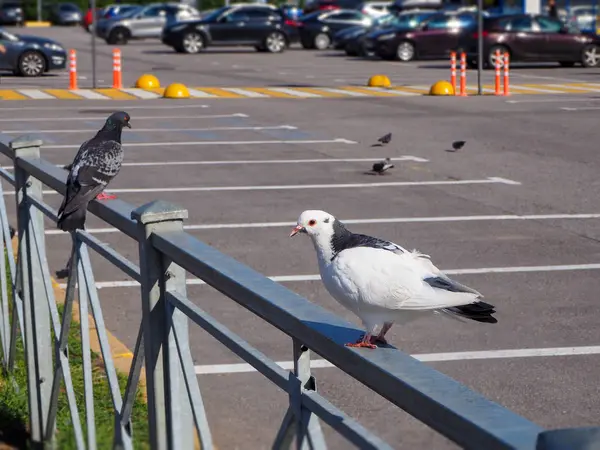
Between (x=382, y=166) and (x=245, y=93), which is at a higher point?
(x=245, y=93)

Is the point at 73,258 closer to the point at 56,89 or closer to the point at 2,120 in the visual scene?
the point at 2,120

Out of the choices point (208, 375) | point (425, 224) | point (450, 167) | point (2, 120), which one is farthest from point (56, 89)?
point (208, 375)

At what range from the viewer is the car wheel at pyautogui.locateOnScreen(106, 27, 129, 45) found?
59.2m

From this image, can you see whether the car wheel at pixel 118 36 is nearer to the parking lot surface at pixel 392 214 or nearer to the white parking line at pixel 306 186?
the parking lot surface at pixel 392 214

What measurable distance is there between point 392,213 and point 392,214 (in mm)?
64

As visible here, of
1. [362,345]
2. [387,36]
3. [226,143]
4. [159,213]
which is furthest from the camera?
[387,36]

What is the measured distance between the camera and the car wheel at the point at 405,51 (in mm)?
41344

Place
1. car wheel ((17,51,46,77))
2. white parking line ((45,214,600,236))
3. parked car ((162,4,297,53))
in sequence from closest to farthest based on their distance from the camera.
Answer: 1. white parking line ((45,214,600,236))
2. car wheel ((17,51,46,77))
3. parked car ((162,4,297,53))

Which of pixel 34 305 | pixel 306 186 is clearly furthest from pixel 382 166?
pixel 34 305

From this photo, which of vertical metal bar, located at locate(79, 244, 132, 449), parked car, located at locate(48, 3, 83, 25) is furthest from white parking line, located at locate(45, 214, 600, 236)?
parked car, located at locate(48, 3, 83, 25)

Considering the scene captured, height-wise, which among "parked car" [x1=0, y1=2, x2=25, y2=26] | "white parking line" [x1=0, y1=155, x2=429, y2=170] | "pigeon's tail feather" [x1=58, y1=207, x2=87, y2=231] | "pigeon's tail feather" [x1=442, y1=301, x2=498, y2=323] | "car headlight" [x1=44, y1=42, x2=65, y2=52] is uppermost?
"parked car" [x1=0, y1=2, x2=25, y2=26]

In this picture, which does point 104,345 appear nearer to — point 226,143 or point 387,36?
point 226,143

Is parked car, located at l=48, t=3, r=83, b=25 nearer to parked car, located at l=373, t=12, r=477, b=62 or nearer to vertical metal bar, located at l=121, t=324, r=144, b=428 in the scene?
parked car, located at l=373, t=12, r=477, b=62

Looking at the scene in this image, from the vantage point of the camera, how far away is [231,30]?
4791cm
